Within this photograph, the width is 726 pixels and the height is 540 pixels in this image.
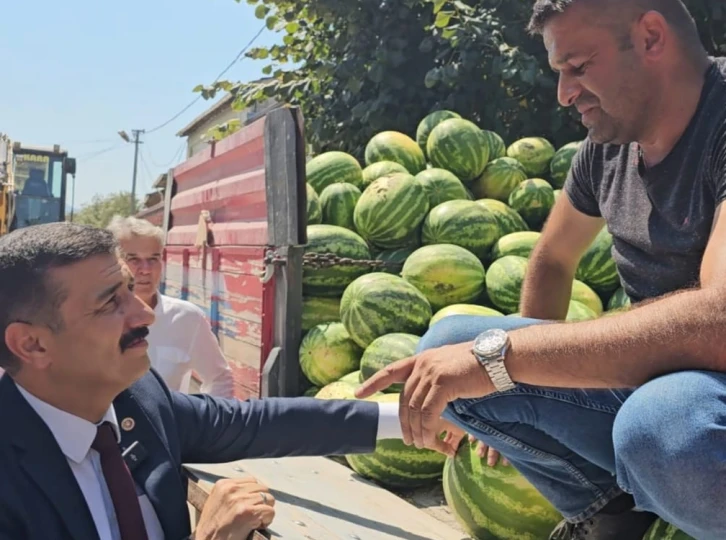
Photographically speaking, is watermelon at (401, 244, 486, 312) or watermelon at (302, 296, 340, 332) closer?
watermelon at (401, 244, 486, 312)

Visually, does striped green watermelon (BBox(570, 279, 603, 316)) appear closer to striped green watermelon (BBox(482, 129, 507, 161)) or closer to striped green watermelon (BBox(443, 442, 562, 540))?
striped green watermelon (BBox(443, 442, 562, 540))

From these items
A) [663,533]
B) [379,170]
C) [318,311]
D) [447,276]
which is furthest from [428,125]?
[663,533]

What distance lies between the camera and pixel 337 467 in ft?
11.3

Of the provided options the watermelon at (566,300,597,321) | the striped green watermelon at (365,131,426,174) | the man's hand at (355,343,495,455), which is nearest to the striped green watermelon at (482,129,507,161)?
the striped green watermelon at (365,131,426,174)

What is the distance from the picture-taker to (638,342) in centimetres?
166

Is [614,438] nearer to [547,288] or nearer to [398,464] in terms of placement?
[547,288]

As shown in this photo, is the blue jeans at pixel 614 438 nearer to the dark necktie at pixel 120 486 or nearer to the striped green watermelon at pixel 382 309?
the dark necktie at pixel 120 486

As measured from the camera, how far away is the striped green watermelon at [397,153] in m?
5.29

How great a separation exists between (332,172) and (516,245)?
1.45 meters

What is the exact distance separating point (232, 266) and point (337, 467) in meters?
1.60

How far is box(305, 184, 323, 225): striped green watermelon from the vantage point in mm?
4656

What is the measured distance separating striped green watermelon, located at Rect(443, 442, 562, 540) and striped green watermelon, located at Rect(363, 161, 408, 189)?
2.63m

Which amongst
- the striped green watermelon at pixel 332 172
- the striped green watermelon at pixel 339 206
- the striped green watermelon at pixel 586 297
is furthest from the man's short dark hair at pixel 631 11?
the striped green watermelon at pixel 332 172

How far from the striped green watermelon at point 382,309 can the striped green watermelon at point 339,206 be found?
2.79ft
